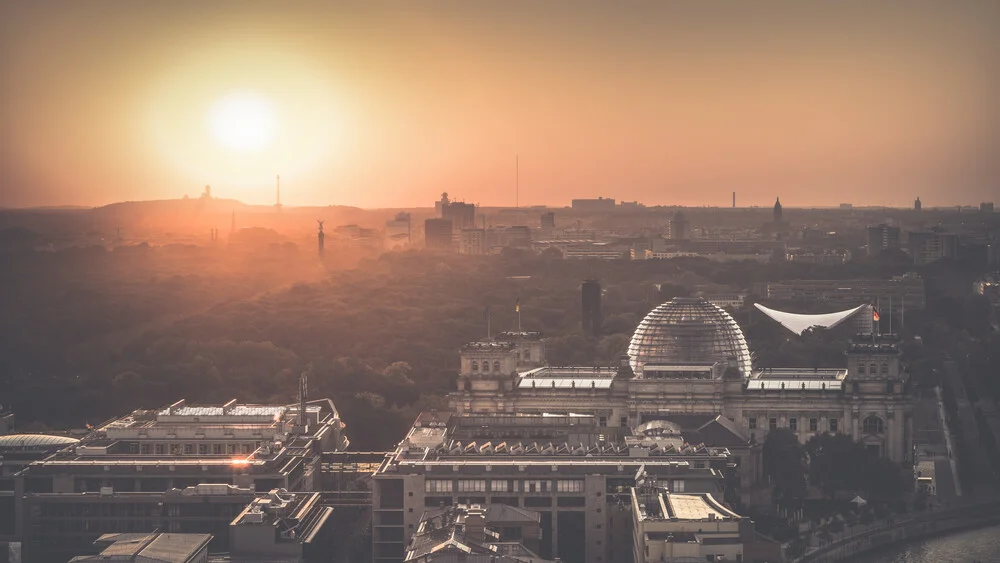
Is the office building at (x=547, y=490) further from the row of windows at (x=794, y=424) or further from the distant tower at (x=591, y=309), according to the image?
the distant tower at (x=591, y=309)

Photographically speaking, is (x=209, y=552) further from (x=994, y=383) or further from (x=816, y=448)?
(x=994, y=383)

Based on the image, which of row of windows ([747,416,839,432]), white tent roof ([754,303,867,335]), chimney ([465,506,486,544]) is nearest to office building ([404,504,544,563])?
chimney ([465,506,486,544])

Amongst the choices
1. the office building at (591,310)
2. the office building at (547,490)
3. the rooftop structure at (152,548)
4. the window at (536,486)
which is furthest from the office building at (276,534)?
the office building at (591,310)

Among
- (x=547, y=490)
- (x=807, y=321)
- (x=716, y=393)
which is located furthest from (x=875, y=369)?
(x=807, y=321)

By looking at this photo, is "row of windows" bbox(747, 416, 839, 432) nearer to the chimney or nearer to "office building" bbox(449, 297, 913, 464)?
"office building" bbox(449, 297, 913, 464)

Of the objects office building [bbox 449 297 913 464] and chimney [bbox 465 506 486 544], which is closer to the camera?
chimney [bbox 465 506 486 544]

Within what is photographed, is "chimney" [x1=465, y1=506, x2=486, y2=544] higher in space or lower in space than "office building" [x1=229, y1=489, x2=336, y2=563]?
higher

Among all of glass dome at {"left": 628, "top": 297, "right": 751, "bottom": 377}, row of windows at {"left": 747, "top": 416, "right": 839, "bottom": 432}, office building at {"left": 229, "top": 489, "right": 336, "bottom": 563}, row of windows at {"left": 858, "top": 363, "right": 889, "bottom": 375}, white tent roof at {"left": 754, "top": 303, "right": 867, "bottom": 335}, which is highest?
glass dome at {"left": 628, "top": 297, "right": 751, "bottom": 377}
